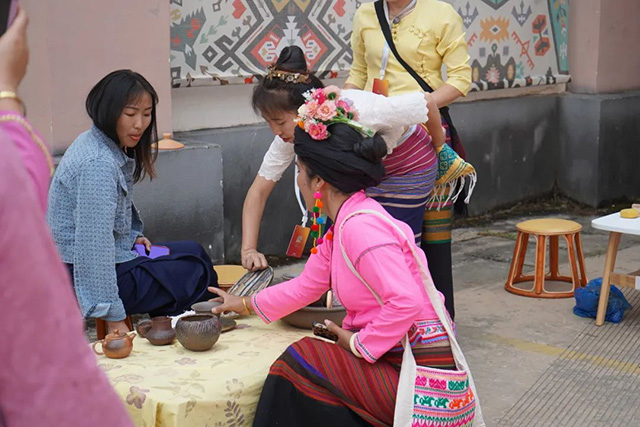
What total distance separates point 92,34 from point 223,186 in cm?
142

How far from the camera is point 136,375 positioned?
9.27 ft

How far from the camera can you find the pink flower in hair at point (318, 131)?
9.50ft

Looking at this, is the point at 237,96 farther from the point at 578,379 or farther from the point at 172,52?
the point at 578,379

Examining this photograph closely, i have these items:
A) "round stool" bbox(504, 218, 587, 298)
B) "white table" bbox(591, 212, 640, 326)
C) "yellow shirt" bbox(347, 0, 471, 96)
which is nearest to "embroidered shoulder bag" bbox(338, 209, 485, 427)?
"yellow shirt" bbox(347, 0, 471, 96)

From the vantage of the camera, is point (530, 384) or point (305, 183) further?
point (530, 384)

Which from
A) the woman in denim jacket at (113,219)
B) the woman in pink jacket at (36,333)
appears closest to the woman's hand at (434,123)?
the woman in denim jacket at (113,219)

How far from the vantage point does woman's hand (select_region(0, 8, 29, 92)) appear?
109 cm

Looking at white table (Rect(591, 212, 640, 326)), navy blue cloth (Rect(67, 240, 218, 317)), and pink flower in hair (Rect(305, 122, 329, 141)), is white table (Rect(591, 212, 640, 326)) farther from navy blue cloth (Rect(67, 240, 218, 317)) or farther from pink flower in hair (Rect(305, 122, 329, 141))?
pink flower in hair (Rect(305, 122, 329, 141))

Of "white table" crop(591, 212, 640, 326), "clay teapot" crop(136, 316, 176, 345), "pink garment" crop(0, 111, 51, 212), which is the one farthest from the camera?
"white table" crop(591, 212, 640, 326)

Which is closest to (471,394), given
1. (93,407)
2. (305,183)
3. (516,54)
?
(305,183)

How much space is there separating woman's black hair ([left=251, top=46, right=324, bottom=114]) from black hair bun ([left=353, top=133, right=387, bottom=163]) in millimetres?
606

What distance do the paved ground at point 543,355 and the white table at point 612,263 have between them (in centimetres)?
13

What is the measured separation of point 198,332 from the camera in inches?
117

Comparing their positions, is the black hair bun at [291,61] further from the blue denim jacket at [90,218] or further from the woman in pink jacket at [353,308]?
the blue denim jacket at [90,218]
